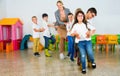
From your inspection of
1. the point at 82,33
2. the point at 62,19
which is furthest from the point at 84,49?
the point at 62,19

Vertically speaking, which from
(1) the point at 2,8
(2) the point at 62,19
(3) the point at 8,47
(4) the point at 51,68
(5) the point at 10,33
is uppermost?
(1) the point at 2,8

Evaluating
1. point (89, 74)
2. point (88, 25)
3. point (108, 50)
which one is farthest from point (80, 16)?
point (108, 50)

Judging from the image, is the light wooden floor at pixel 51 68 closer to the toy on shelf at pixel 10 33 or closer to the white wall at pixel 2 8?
the toy on shelf at pixel 10 33

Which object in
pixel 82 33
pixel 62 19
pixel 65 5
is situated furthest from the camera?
pixel 65 5

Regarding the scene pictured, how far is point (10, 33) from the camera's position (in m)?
7.07

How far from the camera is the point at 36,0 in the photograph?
7.10 meters

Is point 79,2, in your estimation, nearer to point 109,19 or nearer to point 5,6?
→ point 109,19

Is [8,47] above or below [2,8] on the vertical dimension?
below

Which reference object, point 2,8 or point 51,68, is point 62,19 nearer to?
point 51,68

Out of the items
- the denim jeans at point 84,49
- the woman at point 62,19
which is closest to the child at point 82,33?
the denim jeans at point 84,49

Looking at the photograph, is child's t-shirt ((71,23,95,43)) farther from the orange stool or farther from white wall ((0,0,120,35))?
the orange stool

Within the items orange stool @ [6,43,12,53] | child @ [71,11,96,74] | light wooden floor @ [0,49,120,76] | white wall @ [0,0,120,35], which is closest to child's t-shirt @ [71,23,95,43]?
child @ [71,11,96,74]

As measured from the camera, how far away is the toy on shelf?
21.8ft

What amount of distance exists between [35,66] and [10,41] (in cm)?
306
